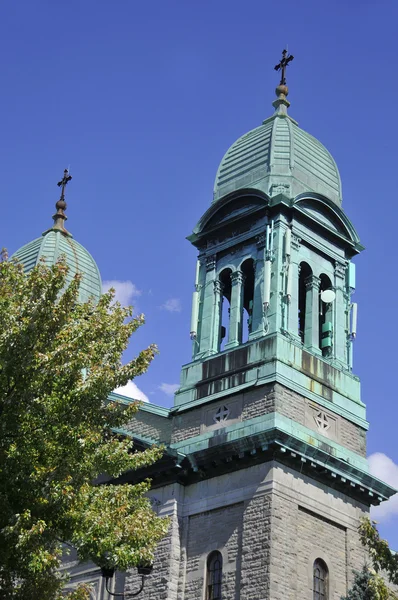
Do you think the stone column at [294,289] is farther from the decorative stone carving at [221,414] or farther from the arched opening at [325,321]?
the decorative stone carving at [221,414]

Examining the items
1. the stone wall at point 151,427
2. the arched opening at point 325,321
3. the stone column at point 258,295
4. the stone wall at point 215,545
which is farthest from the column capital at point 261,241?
the stone wall at point 215,545

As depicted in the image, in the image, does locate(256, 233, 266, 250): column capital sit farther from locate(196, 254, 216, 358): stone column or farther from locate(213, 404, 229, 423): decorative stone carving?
locate(213, 404, 229, 423): decorative stone carving

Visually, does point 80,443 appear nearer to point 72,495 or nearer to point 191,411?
point 72,495

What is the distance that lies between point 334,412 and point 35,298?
1445 cm

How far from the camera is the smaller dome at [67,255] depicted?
4447 cm

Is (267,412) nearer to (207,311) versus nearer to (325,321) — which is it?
(325,321)

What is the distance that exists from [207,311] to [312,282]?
139 inches

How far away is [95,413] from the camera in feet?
69.9

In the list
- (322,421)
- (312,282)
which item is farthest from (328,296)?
(322,421)

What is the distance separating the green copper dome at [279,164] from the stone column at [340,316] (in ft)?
9.11

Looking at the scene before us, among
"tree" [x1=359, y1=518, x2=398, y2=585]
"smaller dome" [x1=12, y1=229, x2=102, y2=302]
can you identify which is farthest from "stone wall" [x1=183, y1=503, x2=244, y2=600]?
"smaller dome" [x1=12, y1=229, x2=102, y2=302]

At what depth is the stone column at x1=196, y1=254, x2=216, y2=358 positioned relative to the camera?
34.5m

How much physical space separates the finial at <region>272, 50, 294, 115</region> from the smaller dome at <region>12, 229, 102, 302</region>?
10.9m

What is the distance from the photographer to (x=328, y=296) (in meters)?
34.7
